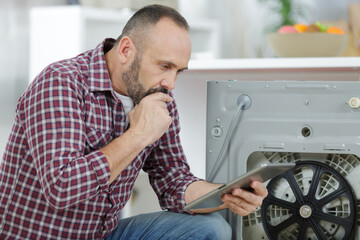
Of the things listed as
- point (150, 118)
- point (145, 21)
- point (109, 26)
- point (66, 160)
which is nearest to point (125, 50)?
point (145, 21)

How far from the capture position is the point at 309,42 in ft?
6.50

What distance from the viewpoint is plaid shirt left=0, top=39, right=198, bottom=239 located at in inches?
51.6

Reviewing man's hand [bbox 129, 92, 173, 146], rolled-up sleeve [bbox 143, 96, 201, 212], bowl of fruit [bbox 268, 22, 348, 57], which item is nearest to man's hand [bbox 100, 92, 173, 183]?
man's hand [bbox 129, 92, 173, 146]

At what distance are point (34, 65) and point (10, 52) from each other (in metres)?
0.16

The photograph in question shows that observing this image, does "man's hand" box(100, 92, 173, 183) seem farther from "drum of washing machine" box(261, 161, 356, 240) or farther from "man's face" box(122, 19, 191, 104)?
"drum of washing machine" box(261, 161, 356, 240)

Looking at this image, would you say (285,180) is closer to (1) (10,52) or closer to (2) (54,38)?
(2) (54,38)

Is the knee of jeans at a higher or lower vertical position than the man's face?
lower

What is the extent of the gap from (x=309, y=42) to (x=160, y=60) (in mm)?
718

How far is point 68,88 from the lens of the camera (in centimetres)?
136

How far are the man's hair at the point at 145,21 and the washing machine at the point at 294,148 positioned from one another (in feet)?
0.75

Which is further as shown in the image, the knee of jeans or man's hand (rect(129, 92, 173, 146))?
the knee of jeans

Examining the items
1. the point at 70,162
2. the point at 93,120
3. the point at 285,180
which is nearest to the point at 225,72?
the point at 285,180

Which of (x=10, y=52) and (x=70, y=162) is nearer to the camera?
(x=70, y=162)

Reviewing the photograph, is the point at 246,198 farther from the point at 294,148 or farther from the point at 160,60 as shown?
the point at 160,60
